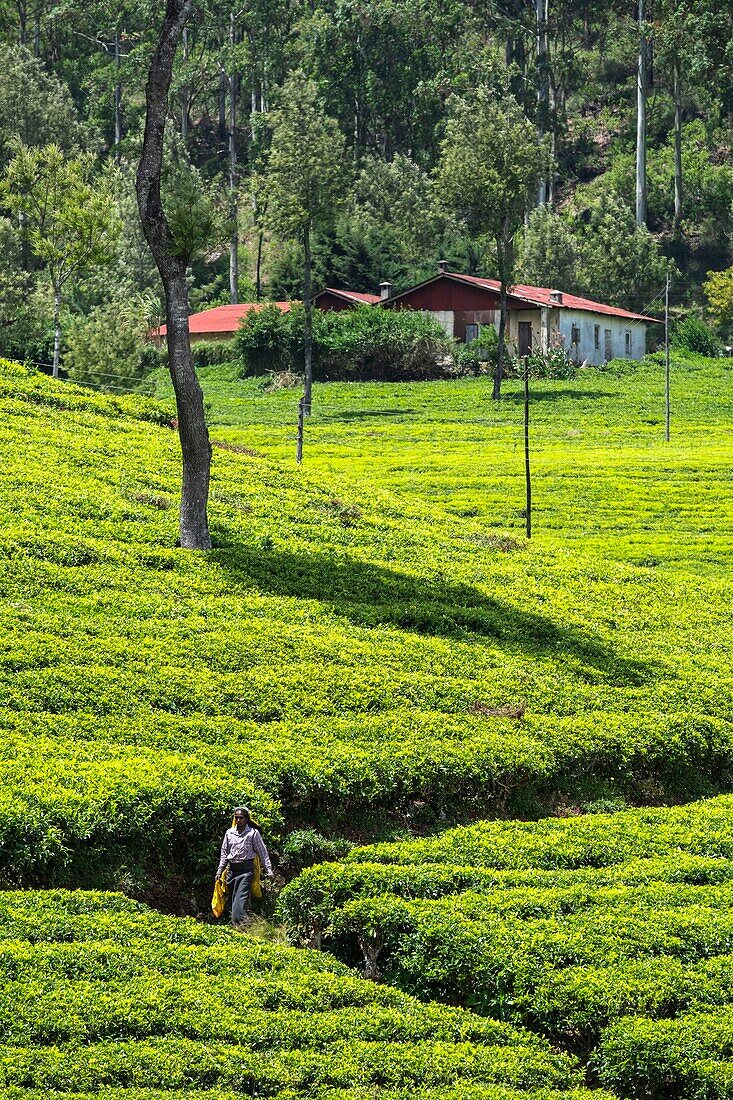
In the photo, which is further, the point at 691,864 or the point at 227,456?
the point at 227,456

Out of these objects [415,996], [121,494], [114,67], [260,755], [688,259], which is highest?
[114,67]

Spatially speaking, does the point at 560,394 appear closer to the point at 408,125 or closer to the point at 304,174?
the point at 304,174

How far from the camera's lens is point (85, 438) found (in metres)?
38.2

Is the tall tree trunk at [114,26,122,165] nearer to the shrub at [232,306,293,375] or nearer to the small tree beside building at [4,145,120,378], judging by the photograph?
the shrub at [232,306,293,375]

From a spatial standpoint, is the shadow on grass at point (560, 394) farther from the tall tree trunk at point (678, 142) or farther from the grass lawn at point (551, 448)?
the tall tree trunk at point (678, 142)

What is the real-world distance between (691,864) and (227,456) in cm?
2631

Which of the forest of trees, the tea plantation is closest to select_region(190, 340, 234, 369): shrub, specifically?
the forest of trees

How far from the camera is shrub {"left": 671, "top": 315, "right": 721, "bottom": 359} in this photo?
9381 centimetres

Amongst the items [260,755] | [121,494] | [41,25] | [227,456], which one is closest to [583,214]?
[41,25]

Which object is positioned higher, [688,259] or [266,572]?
[688,259]

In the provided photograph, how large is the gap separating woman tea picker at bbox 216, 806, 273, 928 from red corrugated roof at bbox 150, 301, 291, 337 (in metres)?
69.2

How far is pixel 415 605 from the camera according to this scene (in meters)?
30.2

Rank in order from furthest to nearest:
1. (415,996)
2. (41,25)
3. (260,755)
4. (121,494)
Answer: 1. (41,25)
2. (121,494)
3. (260,755)
4. (415,996)

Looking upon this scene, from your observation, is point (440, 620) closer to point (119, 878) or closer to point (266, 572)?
point (266, 572)
